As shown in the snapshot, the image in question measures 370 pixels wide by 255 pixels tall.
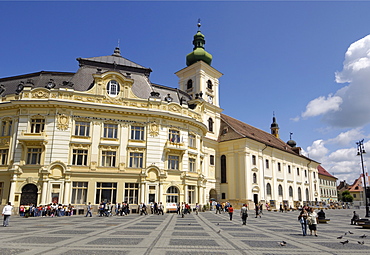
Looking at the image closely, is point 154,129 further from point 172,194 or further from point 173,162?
point 172,194

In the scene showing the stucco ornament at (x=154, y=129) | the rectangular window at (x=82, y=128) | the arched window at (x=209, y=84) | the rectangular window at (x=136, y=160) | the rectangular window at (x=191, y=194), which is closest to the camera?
the rectangular window at (x=82, y=128)

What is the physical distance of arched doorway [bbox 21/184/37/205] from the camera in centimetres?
2978

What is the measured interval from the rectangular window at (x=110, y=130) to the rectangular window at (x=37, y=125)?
6.54 m

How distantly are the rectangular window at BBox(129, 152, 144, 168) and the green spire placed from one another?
25.6 meters

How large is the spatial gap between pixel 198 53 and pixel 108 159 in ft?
93.9

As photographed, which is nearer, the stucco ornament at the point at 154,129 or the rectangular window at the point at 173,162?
the stucco ornament at the point at 154,129

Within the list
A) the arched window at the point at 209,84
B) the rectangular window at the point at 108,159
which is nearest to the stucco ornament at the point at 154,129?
the rectangular window at the point at 108,159

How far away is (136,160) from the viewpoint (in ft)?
110

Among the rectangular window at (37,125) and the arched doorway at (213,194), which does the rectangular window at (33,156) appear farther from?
the arched doorway at (213,194)

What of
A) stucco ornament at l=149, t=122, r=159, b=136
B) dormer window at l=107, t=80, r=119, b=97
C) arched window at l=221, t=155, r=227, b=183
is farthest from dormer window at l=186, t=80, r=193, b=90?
dormer window at l=107, t=80, r=119, b=97

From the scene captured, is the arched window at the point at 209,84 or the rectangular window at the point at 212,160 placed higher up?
the arched window at the point at 209,84

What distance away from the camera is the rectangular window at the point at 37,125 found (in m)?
31.3

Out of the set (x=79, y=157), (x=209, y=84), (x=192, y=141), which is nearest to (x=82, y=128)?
(x=79, y=157)

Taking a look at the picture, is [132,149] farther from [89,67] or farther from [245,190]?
[245,190]
